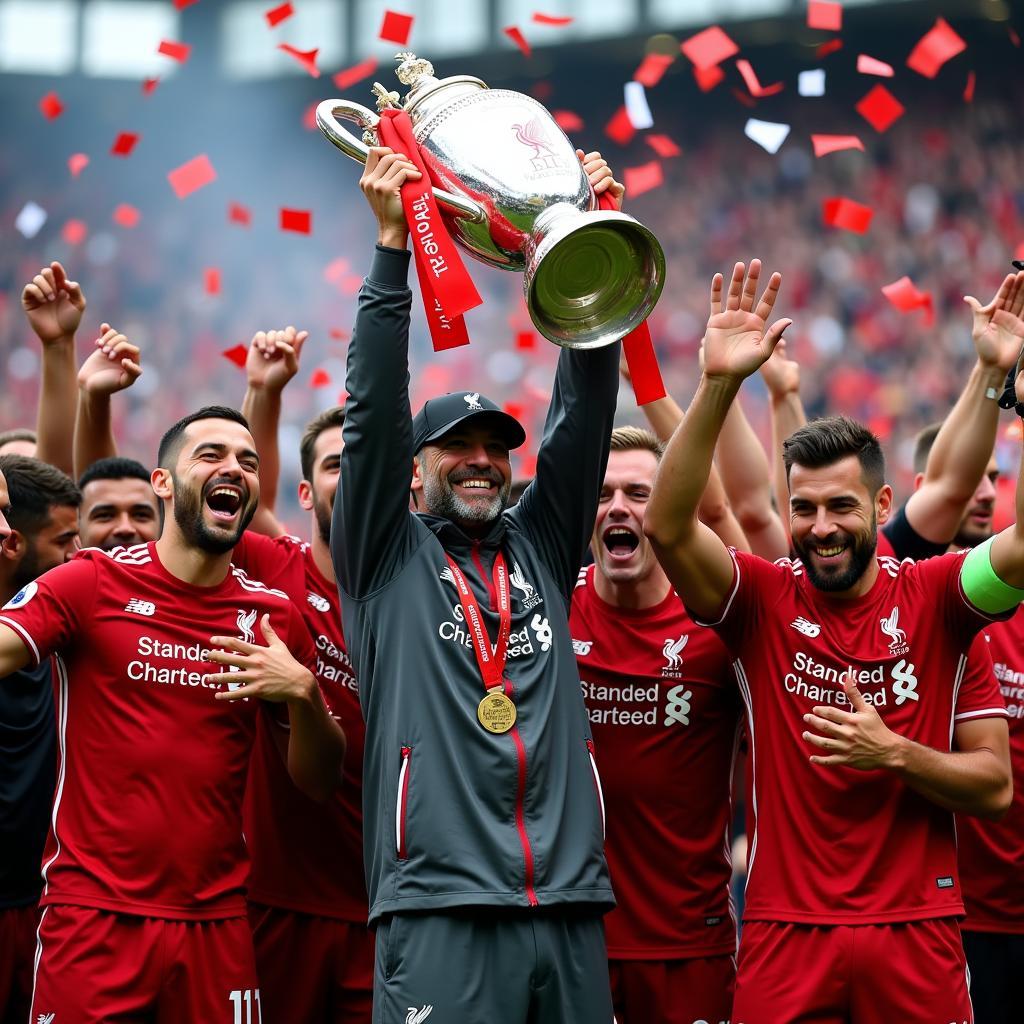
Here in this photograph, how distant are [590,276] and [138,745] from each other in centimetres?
159

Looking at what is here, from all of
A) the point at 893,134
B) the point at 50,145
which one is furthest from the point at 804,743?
the point at 50,145

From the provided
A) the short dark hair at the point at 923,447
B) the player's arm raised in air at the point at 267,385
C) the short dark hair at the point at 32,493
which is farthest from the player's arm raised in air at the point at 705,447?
the short dark hair at the point at 32,493

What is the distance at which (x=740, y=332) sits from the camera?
12.5 feet

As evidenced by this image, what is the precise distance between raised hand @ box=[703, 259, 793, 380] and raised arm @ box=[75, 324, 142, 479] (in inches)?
73.7

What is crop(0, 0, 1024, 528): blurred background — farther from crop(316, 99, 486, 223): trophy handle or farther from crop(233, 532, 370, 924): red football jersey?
crop(316, 99, 486, 223): trophy handle

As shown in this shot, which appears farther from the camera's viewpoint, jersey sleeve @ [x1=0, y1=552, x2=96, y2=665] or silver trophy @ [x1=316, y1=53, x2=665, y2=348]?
jersey sleeve @ [x1=0, y1=552, x2=96, y2=665]

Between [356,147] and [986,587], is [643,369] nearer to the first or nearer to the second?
[356,147]

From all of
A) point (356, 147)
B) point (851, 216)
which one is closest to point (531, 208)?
point (356, 147)

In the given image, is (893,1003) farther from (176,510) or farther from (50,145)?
(50,145)

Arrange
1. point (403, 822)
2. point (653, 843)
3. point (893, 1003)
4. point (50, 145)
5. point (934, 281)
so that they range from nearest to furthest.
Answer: point (403, 822), point (893, 1003), point (653, 843), point (934, 281), point (50, 145)

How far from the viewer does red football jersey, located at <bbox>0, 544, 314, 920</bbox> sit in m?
3.66

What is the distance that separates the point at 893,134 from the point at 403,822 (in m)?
16.0

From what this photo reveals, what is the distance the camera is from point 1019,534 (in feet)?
12.3

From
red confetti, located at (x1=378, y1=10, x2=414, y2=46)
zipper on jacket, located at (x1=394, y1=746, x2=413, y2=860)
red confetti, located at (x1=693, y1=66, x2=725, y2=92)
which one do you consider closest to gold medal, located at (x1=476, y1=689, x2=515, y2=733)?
zipper on jacket, located at (x1=394, y1=746, x2=413, y2=860)
